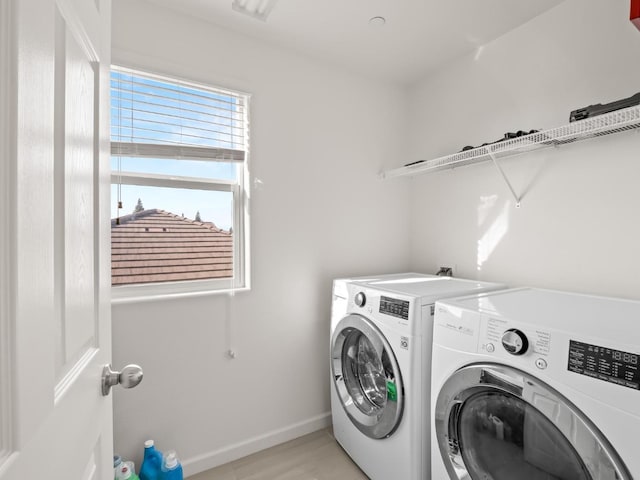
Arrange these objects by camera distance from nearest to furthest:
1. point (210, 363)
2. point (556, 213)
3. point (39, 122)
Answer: point (39, 122) → point (556, 213) → point (210, 363)

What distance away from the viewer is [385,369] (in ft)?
5.25

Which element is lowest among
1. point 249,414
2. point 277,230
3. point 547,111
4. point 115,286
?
point 249,414

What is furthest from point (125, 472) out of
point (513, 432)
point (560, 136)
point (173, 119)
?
point (560, 136)

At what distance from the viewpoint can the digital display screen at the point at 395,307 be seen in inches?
59.2

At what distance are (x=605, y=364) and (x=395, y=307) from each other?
796 mm

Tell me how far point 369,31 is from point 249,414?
235 cm

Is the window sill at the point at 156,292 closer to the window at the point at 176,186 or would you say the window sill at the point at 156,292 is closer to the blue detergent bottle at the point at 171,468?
the window at the point at 176,186

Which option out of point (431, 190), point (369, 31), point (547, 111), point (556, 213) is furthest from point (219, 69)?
point (556, 213)

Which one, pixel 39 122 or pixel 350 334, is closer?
pixel 39 122

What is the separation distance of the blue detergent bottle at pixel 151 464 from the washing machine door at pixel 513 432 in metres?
1.32

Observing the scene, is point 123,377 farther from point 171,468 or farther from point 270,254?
point 270,254

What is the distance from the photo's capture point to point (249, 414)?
1.98m

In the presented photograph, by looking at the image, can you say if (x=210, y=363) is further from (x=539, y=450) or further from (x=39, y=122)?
(x=39, y=122)

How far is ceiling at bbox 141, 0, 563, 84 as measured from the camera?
5.56ft
